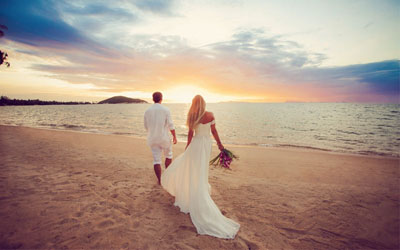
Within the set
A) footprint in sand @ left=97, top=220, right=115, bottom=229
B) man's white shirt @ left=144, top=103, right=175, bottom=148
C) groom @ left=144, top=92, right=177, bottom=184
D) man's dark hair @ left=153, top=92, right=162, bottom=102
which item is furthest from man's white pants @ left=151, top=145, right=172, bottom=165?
footprint in sand @ left=97, top=220, right=115, bottom=229

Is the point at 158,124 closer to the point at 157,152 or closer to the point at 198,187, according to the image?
the point at 157,152

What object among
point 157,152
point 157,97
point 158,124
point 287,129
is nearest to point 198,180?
point 157,152

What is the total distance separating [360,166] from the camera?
9.90m

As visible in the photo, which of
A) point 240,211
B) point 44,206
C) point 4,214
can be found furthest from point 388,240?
point 4,214

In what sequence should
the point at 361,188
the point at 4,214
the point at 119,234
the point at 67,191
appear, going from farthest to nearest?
1. the point at 361,188
2. the point at 67,191
3. the point at 4,214
4. the point at 119,234

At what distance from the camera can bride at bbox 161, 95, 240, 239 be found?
3.89m

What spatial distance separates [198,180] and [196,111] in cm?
157

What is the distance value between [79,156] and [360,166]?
14.3 meters

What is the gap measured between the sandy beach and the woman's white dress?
8.7 inches

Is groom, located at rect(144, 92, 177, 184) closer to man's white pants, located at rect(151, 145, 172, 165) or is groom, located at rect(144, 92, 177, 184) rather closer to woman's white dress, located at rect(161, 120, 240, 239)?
man's white pants, located at rect(151, 145, 172, 165)

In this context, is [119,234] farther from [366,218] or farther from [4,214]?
[366,218]

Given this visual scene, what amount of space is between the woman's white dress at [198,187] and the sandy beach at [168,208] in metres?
0.22

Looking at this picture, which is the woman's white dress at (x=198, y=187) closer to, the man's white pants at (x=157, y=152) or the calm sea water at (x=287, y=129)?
the man's white pants at (x=157, y=152)

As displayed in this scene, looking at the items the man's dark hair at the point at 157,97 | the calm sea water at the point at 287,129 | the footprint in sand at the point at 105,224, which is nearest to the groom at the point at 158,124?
the man's dark hair at the point at 157,97
